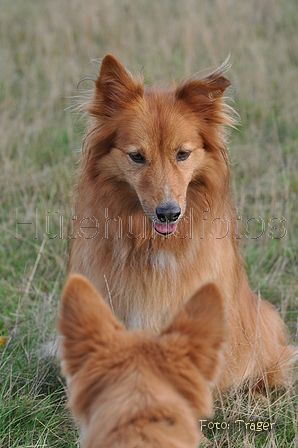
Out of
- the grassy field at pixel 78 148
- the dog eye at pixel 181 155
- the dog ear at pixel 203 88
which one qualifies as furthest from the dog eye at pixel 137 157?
the grassy field at pixel 78 148

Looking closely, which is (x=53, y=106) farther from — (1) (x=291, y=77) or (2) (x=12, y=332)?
(2) (x=12, y=332)

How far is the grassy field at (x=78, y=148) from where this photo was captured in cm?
385

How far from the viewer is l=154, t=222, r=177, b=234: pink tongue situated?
380 centimetres

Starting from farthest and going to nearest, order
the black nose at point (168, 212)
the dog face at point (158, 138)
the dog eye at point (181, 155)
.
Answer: the dog eye at point (181, 155) → the dog face at point (158, 138) → the black nose at point (168, 212)

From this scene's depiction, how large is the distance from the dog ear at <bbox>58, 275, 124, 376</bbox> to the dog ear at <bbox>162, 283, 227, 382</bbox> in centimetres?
30

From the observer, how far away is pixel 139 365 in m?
2.03

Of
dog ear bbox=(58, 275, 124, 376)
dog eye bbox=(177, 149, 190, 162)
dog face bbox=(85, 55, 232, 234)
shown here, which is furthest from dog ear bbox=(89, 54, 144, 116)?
dog ear bbox=(58, 275, 124, 376)

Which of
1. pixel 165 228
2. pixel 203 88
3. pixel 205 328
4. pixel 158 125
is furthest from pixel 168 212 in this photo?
pixel 205 328

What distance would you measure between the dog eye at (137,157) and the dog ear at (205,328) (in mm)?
1882

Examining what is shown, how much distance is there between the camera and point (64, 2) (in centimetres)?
1087

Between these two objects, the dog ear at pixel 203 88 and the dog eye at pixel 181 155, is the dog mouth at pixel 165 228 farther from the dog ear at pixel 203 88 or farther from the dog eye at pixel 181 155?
the dog ear at pixel 203 88

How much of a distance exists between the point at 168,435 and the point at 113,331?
1.50 feet

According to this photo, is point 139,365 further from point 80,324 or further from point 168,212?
point 168,212

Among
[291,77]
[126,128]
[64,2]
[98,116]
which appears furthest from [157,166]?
[64,2]
